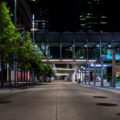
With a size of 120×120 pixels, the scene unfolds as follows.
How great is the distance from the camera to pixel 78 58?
82.5 meters

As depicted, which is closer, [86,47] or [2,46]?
[2,46]

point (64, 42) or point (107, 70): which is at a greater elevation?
point (64, 42)

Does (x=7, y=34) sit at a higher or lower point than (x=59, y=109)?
higher

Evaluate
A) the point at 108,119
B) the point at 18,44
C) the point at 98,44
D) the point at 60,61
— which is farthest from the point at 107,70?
the point at 108,119

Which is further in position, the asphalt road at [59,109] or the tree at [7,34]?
the tree at [7,34]

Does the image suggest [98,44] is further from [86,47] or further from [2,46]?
[2,46]

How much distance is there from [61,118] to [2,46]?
25.5 m

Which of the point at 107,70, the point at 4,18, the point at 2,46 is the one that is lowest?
the point at 107,70

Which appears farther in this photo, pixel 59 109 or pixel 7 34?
pixel 7 34

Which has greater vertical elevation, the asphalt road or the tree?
the tree

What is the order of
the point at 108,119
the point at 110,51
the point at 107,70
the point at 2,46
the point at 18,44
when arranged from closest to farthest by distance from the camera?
the point at 108,119 → the point at 2,46 → the point at 18,44 → the point at 110,51 → the point at 107,70

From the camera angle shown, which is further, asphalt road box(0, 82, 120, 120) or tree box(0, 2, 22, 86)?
tree box(0, 2, 22, 86)

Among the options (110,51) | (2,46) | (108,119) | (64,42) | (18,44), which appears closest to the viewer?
(108,119)

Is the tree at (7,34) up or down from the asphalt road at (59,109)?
up
